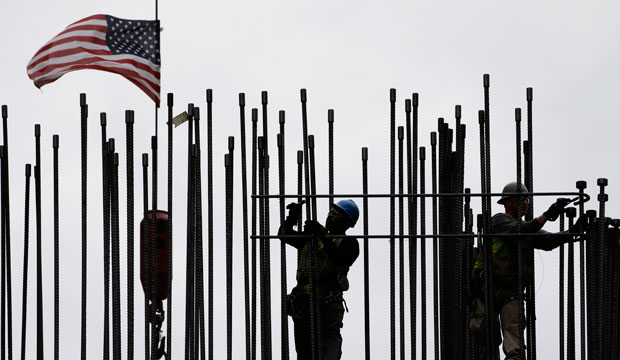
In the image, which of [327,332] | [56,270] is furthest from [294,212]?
[56,270]

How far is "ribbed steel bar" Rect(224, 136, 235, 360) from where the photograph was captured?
96.2 feet

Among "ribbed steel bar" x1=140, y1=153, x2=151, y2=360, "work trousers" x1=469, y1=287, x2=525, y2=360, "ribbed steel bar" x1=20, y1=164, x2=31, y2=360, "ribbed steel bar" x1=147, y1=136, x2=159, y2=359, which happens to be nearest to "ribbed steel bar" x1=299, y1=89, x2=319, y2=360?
"ribbed steel bar" x1=147, y1=136, x2=159, y2=359

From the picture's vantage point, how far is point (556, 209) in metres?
30.0

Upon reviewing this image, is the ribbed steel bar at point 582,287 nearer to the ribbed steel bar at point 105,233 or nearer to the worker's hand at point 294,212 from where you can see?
the worker's hand at point 294,212

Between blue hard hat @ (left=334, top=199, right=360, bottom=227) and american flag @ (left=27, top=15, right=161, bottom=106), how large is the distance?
281 cm

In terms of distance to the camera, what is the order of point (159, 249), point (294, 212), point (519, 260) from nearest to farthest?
point (519, 260) < point (294, 212) < point (159, 249)

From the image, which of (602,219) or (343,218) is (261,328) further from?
(602,219)

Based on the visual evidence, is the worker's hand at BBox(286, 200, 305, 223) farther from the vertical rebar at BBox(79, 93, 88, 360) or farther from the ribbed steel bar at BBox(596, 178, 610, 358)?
the ribbed steel bar at BBox(596, 178, 610, 358)

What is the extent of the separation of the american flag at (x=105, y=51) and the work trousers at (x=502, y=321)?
495 centimetres

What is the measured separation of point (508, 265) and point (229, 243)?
363 cm

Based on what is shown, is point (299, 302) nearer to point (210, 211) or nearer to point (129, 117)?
point (210, 211)

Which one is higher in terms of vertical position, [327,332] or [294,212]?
[294,212]

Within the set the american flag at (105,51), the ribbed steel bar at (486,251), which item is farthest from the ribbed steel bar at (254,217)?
the ribbed steel bar at (486,251)

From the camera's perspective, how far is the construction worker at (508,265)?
98.7ft
